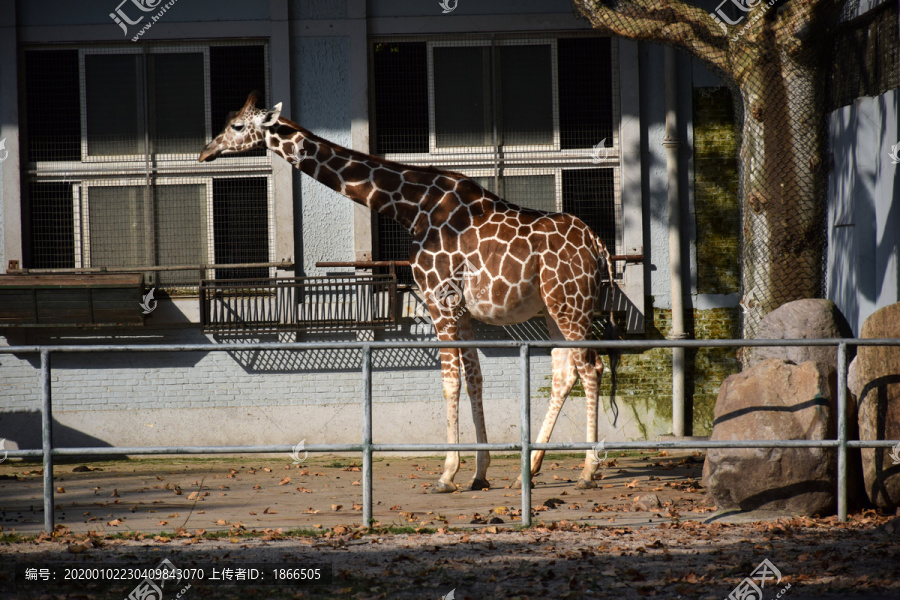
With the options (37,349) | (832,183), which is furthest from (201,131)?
(832,183)

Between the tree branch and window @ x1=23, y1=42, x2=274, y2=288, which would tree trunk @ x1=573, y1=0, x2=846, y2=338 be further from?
window @ x1=23, y1=42, x2=274, y2=288

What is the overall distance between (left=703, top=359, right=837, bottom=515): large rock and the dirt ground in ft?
0.55

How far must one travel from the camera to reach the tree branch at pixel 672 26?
6.74m

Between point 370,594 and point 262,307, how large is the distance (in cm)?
505

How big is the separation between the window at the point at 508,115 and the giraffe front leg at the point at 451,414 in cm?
235

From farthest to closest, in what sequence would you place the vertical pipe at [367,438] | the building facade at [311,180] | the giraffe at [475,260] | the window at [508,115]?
the window at [508,115], the building facade at [311,180], the giraffe at [475,260], the vertical pipe at [367,438]

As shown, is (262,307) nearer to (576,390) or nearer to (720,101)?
(576,390)

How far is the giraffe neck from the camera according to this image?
6973mm

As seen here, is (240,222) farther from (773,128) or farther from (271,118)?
(773,128)
